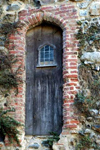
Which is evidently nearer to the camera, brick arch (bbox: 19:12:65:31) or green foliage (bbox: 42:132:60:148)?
green foliage (bbox: 42:132:60:148)

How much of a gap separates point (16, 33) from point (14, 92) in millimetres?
1295

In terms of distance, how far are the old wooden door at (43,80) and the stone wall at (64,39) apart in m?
0.18

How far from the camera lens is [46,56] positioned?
21.5 ft

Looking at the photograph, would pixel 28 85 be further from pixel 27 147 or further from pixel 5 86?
pixel 27 147

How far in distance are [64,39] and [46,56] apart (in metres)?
0.54

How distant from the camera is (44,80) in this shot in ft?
21.1

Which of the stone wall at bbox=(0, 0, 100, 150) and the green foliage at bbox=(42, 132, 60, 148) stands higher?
the stone wall at bbox=(0, 0, 100, 150)

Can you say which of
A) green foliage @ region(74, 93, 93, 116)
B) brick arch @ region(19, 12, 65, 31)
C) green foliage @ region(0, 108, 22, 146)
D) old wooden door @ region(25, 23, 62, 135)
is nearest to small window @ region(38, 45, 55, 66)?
old wooden door @ region(25, 23, 62, 135)

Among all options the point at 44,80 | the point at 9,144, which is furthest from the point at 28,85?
the point at 9,144

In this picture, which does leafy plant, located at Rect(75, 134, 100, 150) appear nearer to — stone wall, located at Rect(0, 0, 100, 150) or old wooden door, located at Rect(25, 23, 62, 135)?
stone wall, located at Rect(0, 0, 100, 150)

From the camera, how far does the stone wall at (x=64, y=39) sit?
5906mm

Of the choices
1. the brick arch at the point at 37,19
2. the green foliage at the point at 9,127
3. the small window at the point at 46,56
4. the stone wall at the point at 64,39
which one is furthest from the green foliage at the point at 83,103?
the brick arch at the point at 37,19

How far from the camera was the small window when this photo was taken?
21.4 ft

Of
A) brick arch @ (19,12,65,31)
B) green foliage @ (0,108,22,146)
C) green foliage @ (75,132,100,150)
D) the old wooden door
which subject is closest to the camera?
green foliage @ (75,132,100,150)
